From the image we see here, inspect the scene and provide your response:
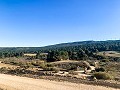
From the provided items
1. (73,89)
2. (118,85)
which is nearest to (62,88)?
(73,89)

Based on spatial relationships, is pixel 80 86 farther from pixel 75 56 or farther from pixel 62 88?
pixel 75 56

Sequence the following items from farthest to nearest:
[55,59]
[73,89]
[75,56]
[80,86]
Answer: [75,56] → [55,59] → [80,86] → [73,89]

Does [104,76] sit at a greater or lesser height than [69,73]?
greater

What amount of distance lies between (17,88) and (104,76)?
10.5 metres

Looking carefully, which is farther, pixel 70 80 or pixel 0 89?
pixel 70 80

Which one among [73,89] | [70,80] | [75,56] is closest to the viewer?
[73,89]

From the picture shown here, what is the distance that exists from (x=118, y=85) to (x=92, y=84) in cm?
264

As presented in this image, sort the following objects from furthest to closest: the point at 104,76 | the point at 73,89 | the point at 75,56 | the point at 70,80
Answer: the point at 75,56
the point at 104,76
the point at 70,80
the point at 73,89

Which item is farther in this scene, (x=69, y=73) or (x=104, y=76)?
(x=69, y=73)

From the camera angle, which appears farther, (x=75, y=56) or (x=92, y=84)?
(x=75, y=56)

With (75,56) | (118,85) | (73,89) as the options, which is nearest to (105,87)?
(118,85)

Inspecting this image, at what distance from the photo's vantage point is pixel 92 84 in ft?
83.5

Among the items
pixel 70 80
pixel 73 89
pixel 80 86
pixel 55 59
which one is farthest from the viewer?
pixel 55 59

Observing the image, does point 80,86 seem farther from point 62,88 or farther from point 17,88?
point 17,88
